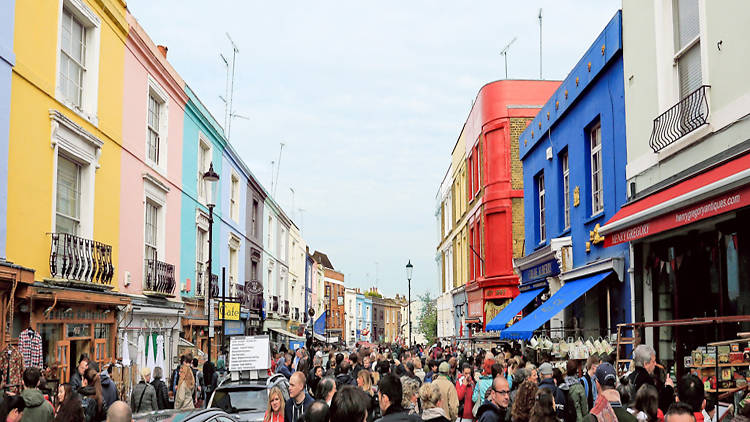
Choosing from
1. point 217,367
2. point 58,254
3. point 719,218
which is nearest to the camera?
point 719,218

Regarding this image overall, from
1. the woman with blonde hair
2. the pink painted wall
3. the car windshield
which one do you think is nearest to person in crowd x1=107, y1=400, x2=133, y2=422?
the woman with blonde hair

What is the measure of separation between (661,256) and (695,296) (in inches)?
42.6

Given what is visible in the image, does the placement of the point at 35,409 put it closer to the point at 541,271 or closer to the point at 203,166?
the point at 541,271

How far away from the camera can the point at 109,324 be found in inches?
664

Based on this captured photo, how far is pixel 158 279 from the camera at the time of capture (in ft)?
65.1

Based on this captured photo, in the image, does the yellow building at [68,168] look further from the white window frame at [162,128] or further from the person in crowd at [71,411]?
the person in crowd at [71,411]

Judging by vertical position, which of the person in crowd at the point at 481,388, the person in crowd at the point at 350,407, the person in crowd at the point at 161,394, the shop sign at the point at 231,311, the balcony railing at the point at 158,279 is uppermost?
the balcony railing at the point at 158,279

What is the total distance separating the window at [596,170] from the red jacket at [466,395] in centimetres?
566

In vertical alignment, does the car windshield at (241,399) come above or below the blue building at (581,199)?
below

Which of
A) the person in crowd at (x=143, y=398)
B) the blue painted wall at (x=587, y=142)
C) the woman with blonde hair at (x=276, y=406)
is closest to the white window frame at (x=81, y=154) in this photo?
the person in crowd at (x=143, y=398)

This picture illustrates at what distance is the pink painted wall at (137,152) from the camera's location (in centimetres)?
1823

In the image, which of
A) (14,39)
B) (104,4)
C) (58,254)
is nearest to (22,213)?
(58,254)

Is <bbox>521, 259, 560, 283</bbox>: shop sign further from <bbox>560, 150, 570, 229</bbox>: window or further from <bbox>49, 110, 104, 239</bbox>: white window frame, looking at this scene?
<bbox>49, 110, 104, 239</bbox>: white window frame

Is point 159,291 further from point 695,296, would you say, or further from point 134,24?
point 695,296
